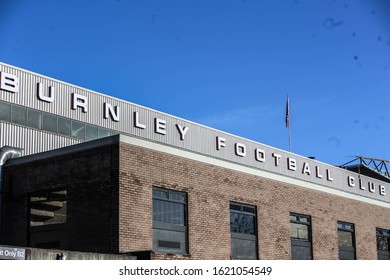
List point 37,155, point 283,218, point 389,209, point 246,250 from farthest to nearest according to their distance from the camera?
point 389,209, point 283,218, point 246,250, point 37,155

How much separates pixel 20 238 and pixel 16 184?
202 centimetres

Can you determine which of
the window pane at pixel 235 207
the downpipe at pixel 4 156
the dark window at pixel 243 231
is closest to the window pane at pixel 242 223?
the dark window at pixel 243 231

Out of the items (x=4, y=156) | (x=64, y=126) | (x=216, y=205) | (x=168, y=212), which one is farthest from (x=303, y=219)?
(x=4, y=156)

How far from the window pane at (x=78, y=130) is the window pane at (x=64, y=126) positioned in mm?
255

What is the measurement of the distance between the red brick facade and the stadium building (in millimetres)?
41

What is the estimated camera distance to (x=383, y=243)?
35281 mm

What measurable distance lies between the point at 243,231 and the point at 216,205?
2028mm

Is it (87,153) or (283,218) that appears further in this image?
(283,218)

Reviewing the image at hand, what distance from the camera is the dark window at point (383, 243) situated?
34.6 m

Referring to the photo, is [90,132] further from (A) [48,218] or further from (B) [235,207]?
(B) [235,207]
